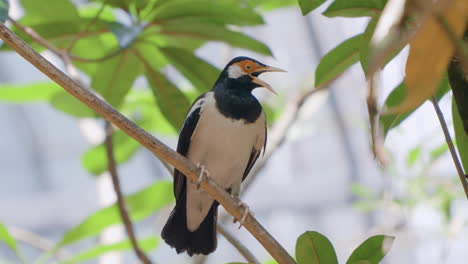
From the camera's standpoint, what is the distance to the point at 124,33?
150 centimetres

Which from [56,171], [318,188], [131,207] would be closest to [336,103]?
[318,188]

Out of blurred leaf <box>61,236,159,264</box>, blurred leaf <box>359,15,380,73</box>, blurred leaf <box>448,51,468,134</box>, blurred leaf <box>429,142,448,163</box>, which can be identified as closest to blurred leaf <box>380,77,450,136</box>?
blurred leaf <box>359,15,380,73</box>

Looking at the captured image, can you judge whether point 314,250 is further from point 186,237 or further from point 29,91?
point 29,91

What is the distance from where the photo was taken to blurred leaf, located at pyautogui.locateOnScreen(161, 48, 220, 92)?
1701mm

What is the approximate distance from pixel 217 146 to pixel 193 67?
0.30 m

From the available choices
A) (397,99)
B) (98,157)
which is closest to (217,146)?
(98,157)

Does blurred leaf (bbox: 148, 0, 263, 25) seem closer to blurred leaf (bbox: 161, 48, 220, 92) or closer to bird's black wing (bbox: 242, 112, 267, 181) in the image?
blurred leaf (bbox: 161, 48, 220, 92)

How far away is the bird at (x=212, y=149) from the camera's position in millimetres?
1817

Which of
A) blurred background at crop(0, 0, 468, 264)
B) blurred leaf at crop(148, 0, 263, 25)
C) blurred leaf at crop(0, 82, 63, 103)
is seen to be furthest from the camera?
blurred background at crop(0, 0, 468, 264)

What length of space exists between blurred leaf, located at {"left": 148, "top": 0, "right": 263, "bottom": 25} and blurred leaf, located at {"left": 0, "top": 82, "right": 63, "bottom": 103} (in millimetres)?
607

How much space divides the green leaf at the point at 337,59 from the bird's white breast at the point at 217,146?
1.90 ft

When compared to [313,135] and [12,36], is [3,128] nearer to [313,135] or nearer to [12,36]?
[313,135]

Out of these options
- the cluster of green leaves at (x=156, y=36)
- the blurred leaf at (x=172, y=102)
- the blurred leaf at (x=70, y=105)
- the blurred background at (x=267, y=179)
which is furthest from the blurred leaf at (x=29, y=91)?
the blurred background at (x=267, y=179)

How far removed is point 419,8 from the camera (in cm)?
43
